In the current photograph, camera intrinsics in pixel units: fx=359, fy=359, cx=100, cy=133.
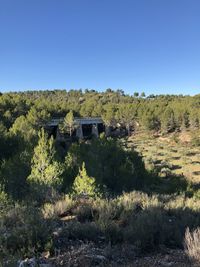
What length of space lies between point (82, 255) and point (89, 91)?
539 feet

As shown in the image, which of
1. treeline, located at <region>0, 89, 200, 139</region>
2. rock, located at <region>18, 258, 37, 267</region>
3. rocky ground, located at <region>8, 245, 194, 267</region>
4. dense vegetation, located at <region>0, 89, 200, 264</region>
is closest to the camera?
rock, located at <region>18, 258, 37, 267</region>

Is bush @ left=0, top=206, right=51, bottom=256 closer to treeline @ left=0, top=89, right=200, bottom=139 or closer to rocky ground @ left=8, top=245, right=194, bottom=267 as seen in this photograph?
rocky ground @ left=8, top=245, right=194, bottom=267

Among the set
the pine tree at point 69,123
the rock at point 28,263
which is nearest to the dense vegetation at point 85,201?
the rock at point 28,263

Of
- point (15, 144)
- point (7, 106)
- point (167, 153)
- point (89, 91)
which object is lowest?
point (167, 153)

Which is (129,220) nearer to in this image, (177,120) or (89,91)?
(177,120)

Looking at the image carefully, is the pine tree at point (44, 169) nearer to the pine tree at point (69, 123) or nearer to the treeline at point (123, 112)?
the treeline at point (123, 112)

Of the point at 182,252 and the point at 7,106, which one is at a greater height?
the point at 7,106

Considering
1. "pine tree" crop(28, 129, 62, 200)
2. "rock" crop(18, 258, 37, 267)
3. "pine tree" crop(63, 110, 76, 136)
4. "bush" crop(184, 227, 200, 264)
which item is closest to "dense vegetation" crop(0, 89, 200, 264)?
"pine tree" crop(28, 129, 62, 200)

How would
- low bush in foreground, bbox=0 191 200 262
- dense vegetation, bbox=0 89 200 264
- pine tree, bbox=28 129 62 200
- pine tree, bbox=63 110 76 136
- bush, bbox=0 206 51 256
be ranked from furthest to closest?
pine tree, bbox=63 110 76 136 < pine tree, bbox=28 129 62 200 < dense vegetation, bbox=0 89 200 264 < low bush in foreground, bbox=0 191 200 262 < bush, bbox=0 206 51 256

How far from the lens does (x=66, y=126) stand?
69.8 meters

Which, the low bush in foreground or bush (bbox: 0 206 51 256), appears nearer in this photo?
bush (bbox: 0 206 51 256)

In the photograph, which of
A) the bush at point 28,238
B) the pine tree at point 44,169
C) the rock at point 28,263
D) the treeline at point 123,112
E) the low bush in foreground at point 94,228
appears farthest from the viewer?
the treeline at point 123,112

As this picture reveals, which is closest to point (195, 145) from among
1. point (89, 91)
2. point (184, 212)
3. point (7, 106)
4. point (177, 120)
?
point (177, 120)

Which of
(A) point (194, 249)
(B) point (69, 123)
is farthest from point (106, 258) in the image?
(B) point (69, 123)
